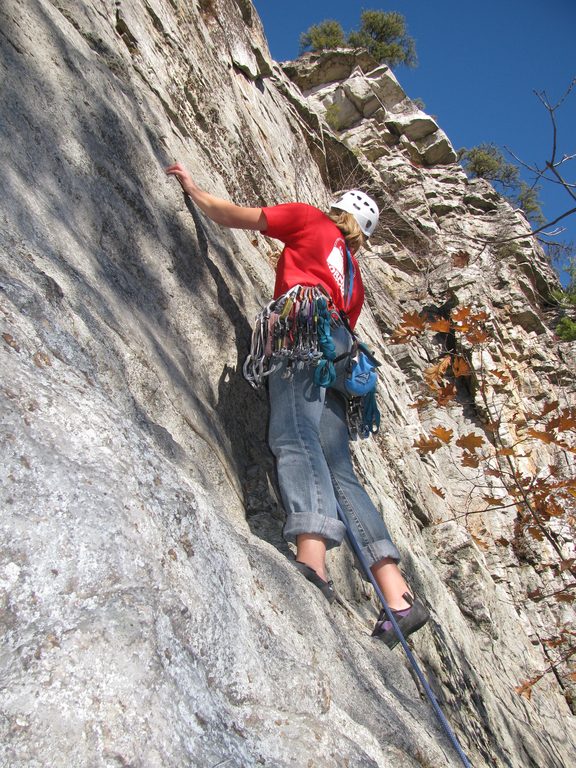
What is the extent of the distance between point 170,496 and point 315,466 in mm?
1163

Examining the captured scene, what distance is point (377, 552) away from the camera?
8.75 feet

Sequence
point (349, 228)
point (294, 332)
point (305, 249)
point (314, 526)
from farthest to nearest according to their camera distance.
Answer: point (349, 228) → point (305, 249) → point (294, 332) → point (314, 526)

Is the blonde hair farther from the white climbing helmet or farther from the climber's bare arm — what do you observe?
the climber's bare arm

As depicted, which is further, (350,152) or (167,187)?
(350,152)

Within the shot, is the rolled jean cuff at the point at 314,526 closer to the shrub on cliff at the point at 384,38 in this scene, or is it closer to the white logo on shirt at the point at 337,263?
the white logo on shirt at the point at 337,263

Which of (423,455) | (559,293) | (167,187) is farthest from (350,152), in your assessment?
(167,187)

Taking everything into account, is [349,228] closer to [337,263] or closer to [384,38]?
[337,263]

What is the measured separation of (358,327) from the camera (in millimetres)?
6809

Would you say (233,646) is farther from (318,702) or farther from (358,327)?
(358,327)

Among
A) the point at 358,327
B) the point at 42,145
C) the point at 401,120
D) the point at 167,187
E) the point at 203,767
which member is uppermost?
the point at 401,120

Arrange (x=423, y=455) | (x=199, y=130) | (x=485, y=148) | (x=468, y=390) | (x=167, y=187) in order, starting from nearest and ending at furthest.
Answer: (x=167, y=187) → (x=199, y=130) → (x=423, y=455) → (x=468, y=390) → (x=485, y=148)

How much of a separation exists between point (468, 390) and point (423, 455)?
3.12m

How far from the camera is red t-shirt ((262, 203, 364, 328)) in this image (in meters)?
3.01

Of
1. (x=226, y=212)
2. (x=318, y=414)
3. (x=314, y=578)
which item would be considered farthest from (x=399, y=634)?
(x=226, y=212)
